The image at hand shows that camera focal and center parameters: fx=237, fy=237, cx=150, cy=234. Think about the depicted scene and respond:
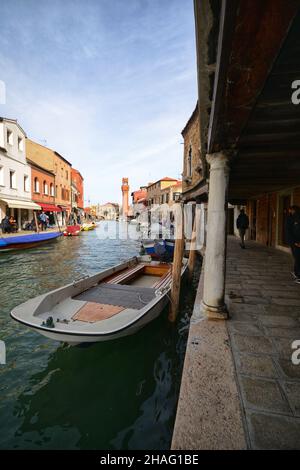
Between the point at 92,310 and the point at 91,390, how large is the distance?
4.42 ft

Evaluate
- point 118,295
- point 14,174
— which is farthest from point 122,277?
point 14,174

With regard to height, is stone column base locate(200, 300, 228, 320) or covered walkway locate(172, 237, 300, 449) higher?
stone column base locate(200, 300, 228, 320)

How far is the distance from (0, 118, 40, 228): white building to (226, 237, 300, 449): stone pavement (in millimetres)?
16736

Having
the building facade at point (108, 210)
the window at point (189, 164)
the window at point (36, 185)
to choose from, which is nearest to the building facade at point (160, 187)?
the window at point (36, 185)

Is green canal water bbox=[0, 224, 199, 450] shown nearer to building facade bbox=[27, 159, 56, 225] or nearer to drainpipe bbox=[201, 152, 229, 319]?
drainpipe bbox=[201, 152, 229, 319]

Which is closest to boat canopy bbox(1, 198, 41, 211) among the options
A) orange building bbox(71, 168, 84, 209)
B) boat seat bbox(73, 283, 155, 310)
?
boat seat bbox(73, 283, 155, 310)

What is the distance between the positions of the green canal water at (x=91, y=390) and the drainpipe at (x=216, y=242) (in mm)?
1337

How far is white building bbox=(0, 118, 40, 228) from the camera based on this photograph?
54.1 feet

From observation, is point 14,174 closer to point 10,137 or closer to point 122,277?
point 10,137

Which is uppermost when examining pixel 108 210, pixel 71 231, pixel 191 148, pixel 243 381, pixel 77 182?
pixel 77 182

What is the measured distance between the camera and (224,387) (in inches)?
85.9

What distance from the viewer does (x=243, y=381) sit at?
225 cm

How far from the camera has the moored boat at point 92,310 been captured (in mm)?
3496
